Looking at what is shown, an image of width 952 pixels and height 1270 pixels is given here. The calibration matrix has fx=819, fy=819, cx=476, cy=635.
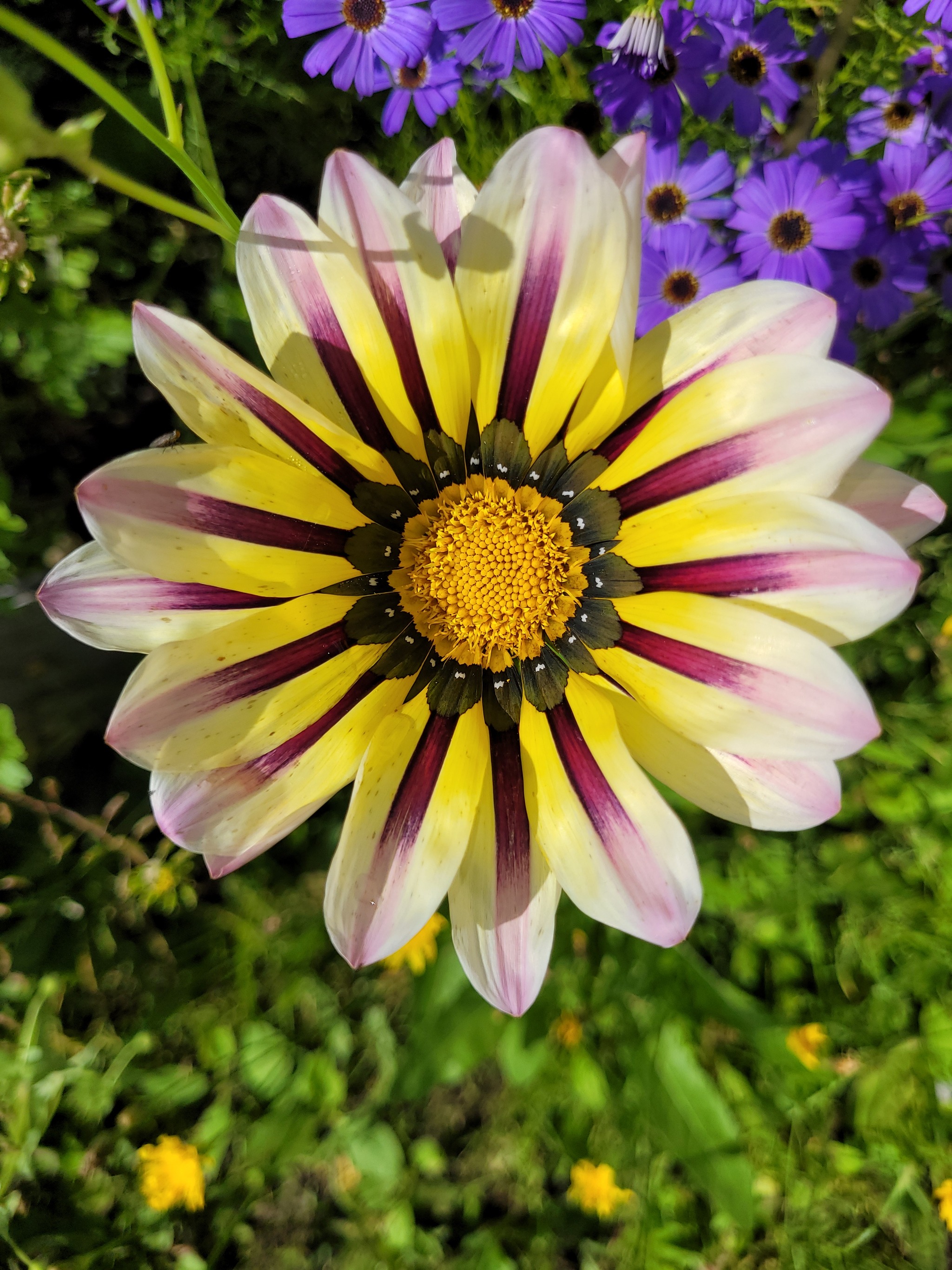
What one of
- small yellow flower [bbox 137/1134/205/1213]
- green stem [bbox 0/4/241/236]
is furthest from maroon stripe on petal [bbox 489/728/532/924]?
small yellow flower [bbox 137/1134/205/1213]

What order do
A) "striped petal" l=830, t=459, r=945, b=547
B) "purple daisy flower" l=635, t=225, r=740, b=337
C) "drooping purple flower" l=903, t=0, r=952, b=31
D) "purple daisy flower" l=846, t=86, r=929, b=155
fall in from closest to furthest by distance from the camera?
"striped petal" l=830, t=459, r=945, b=547
"drooping purple flower" l=903, t=0, r=952, b=31
"purple daisy flower" l=635, t=225, r=740, b=337
"purple daisy flower" l=846, t=86, r=929, b=155

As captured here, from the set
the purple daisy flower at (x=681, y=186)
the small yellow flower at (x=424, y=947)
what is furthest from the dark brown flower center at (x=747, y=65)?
the small yellow flower at (x=424, y=947)

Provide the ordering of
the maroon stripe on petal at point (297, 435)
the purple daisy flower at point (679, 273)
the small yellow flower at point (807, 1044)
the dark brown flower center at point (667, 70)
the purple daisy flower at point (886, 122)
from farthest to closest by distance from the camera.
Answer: the small yellow flower at point (807, 1044) < the purple daisy flower at point (886, 122) < the purple daisy flower at point (679, 273) < the dark brown flower center at point (667, 70) < the maroon stripe on petal at point (297, 435)

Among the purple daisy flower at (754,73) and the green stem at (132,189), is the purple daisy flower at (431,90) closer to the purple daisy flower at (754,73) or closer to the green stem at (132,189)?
the purple daisy flower at (754,73)

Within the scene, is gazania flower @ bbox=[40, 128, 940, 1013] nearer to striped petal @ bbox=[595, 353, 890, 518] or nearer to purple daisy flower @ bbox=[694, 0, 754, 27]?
striped petal @ bbox=[595, 353, 890, 518]

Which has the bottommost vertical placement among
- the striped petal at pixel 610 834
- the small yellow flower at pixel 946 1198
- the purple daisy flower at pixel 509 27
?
the small yellow flower at pixel 946 1198

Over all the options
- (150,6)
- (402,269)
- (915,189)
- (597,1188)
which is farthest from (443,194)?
(597,1188)

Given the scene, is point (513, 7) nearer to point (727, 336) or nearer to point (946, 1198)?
point (727, 336)
